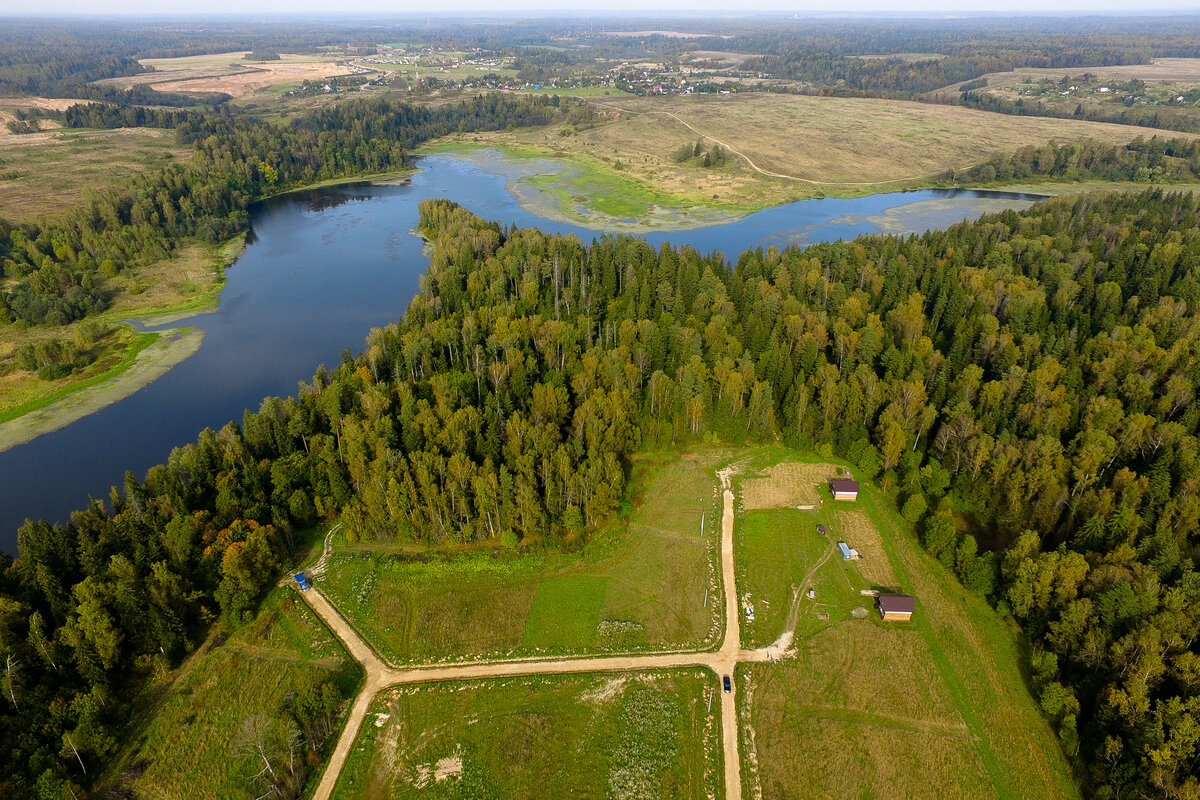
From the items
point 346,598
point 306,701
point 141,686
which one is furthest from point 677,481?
point 141,686

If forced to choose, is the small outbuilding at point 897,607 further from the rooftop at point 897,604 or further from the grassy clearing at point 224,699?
the grassy clearing at point 224,699

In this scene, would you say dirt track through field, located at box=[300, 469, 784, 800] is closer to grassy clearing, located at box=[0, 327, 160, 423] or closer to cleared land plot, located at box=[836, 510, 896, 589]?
cleared land plot, located at box=[836, 510, 896, 589]

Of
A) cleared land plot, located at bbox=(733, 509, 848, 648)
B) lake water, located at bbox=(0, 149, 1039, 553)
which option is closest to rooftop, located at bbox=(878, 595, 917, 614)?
cleared land plot, located at bbox=(733, 509, 848, 648)

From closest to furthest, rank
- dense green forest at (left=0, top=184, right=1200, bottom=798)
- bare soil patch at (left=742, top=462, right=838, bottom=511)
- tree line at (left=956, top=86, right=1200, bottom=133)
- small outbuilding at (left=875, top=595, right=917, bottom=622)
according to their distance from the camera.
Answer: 1. dense green forest at (left=0, top=184, right=1200, bottom=798)
2. small outbuilding at (left=875, top=595, right=917, bottom=622)
3. bare soil patch at (left=742, top=462, right=838, bottom=511)
4. tree line at (left=956, top=86, right=1200, bottom=133)

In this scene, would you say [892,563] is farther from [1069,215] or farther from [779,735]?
[1069,215]

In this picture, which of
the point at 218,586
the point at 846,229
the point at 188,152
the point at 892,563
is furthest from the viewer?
the point at 188,152

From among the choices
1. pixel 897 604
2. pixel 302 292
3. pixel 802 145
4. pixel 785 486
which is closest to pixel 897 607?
pixel 897 604
